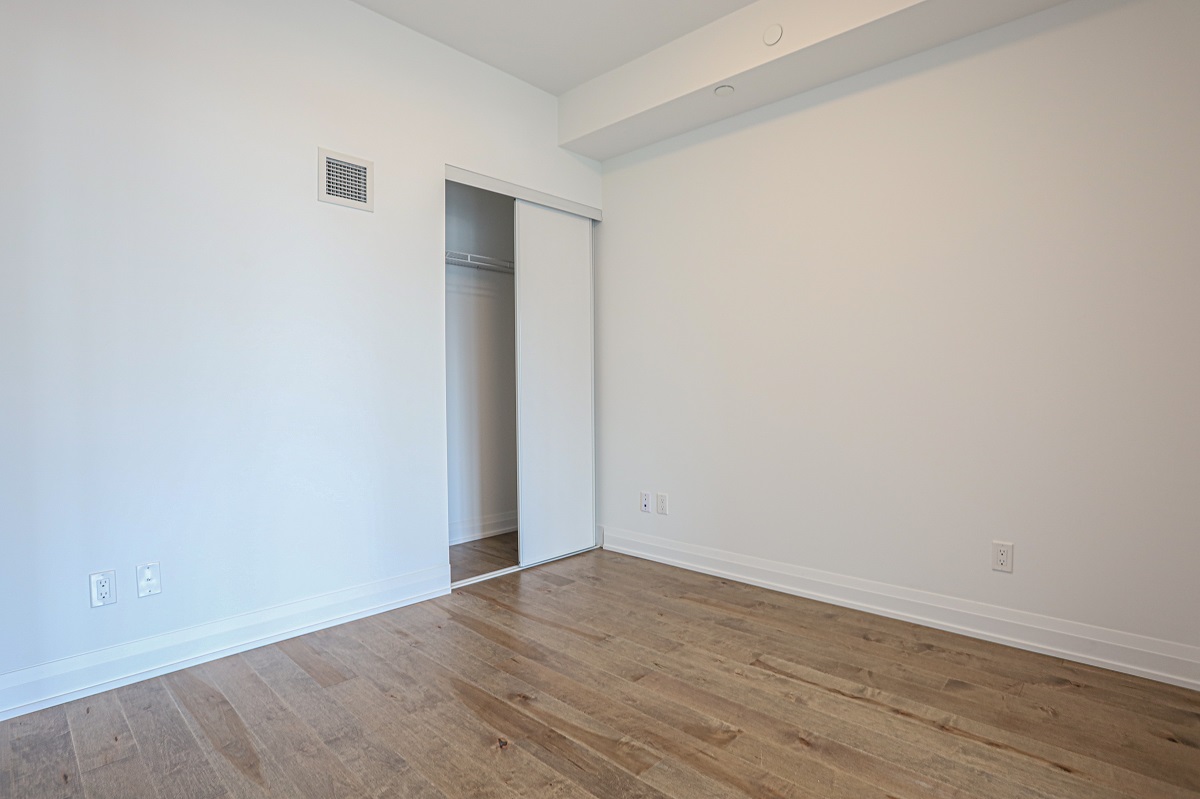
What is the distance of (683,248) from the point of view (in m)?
3.82

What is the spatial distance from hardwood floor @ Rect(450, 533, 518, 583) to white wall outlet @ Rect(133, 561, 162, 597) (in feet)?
4.72

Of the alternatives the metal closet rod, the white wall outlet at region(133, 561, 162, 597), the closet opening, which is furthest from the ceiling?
the white wall outlet at region(133, 561, 162, 597)

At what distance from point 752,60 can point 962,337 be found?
1631mm

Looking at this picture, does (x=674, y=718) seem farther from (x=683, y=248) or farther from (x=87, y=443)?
(x=683, y=248)

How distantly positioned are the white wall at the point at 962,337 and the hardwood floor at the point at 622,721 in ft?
1.24

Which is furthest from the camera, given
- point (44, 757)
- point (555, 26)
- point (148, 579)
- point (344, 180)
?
point (555, 26)

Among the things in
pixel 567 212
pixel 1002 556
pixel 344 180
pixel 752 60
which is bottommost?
pixel 1002 556

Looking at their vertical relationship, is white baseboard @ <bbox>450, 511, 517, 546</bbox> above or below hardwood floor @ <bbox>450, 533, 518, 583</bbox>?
above

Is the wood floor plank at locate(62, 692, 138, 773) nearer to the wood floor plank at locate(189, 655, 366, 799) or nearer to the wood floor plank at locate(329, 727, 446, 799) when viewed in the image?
the wood floor plank at locate(189, 655, 366, 799)

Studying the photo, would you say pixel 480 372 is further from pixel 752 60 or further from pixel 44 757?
pixel 44 757

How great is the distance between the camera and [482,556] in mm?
4062

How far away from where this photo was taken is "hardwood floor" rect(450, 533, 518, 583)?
3.73 m

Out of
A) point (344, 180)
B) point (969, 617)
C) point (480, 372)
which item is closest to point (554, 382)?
point (480, 372)

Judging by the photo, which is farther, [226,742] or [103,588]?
[103,588]
